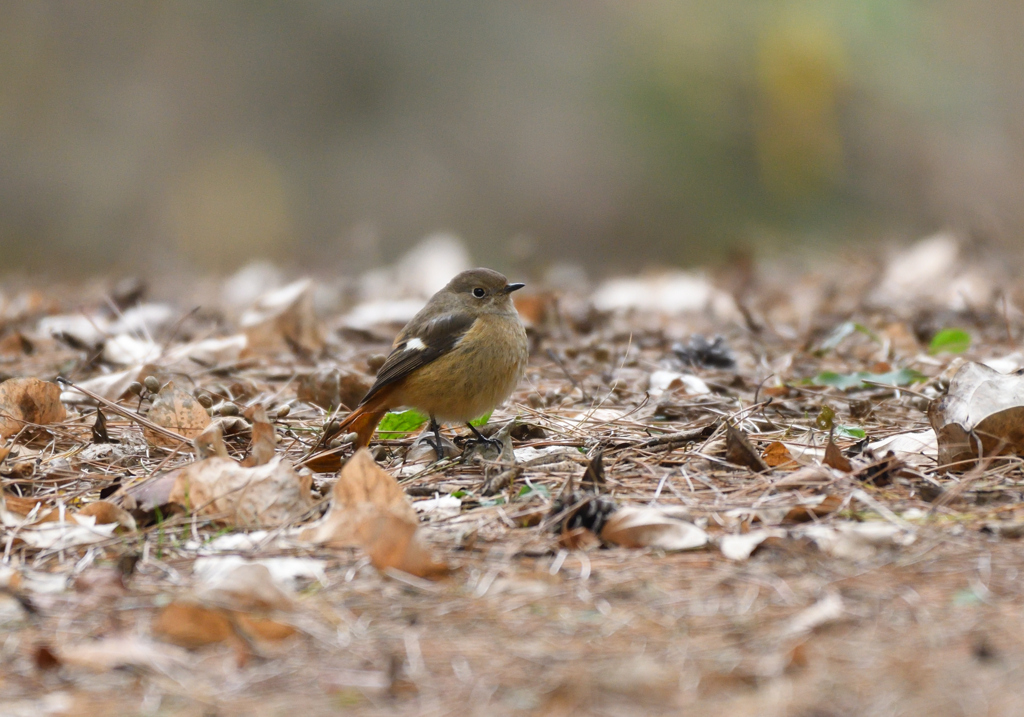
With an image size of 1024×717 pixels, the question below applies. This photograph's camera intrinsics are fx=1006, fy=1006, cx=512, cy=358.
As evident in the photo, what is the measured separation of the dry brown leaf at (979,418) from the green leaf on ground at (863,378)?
1.18 metres

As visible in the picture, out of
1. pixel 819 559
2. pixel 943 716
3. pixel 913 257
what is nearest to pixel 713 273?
pixel 913 257

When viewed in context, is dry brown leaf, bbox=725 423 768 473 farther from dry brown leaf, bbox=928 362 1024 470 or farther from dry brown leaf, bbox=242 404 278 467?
dry brown leaf, bbox=242 404 278 467

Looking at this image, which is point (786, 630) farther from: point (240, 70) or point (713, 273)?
point (240, 70)

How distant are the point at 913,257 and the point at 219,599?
7.50m

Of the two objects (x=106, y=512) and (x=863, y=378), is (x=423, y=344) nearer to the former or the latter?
(x=106, y=512)

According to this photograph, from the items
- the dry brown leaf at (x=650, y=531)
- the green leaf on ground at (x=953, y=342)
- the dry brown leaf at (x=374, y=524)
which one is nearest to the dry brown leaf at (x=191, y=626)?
the dry brown leaf at (x=374, y=524)

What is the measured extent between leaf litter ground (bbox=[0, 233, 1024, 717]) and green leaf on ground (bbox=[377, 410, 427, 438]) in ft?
0.47

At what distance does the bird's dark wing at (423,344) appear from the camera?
13.6 feet

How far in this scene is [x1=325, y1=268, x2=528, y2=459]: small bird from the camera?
4078 mm

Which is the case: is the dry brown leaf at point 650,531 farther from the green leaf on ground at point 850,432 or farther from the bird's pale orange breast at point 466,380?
the bird's pale orange breast at point 466,380

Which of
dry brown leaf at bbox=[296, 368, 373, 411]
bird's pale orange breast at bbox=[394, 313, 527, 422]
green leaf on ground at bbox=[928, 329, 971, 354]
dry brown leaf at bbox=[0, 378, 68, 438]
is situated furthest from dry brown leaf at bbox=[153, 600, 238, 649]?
green leaf on ground at bbox=[928, 329, 971, 354]

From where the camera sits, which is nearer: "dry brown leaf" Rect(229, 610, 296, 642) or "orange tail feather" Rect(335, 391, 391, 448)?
"dry brown leaf" Rect(229, 610, 296, 642)

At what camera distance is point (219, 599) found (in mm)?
2082

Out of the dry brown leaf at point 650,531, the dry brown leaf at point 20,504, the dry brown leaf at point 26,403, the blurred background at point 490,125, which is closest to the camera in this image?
the dry brown leaf at point 650,531
